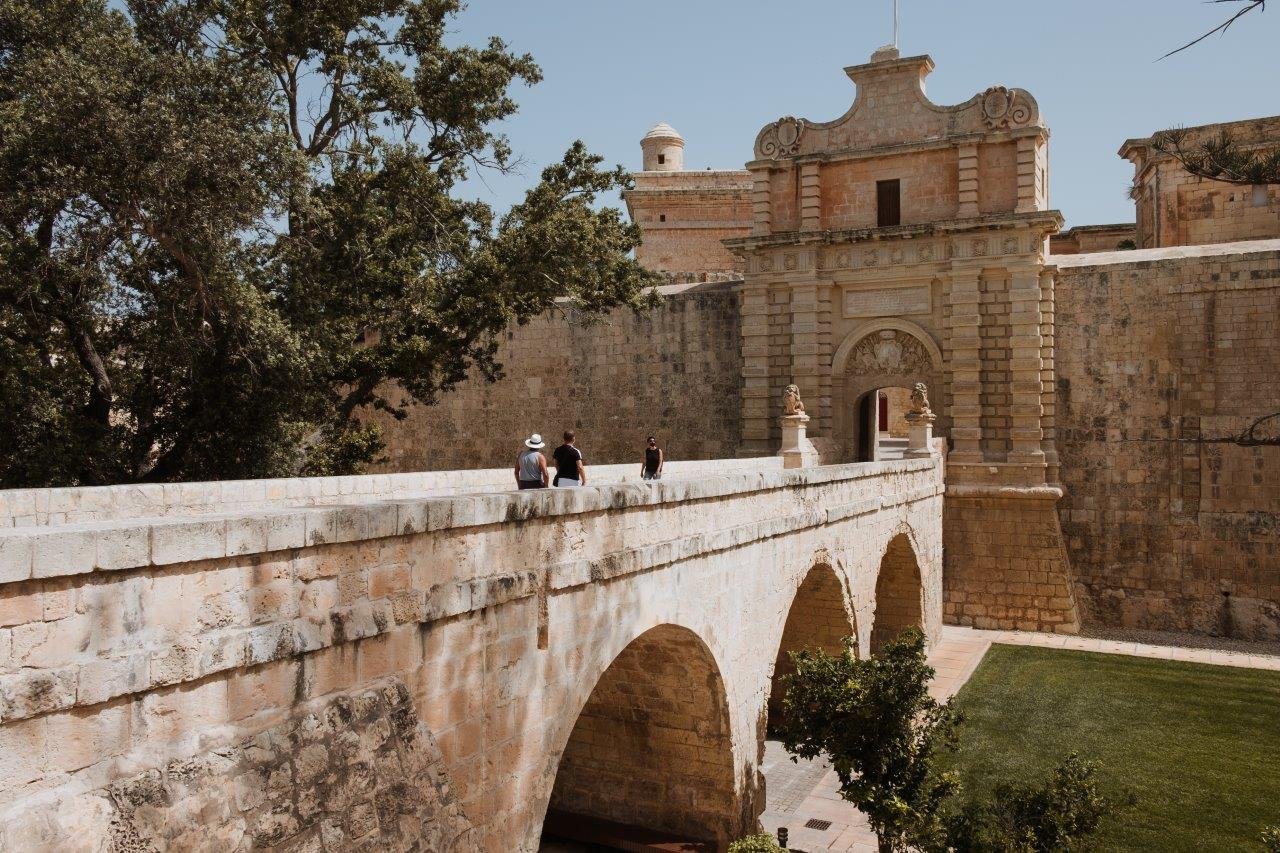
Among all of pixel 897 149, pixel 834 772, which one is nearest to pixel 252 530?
pixel 834 772

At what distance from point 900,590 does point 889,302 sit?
5.95 metres

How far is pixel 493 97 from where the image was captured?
14875mm

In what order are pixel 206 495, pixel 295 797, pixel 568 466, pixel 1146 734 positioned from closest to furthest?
pixel 295 797, pixel 206 495, pixel 568 466, pixel 1146 734

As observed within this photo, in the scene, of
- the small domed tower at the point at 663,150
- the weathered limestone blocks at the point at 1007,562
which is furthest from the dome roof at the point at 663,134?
the weathered limestone blocks at the point at 1007,562

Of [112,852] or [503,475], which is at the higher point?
[503,475]

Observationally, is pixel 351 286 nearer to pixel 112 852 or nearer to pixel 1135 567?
pixel 112 852

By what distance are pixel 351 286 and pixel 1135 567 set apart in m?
14.4

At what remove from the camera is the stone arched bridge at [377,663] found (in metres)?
3.46

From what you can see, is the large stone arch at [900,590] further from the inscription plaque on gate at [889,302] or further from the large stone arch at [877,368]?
the inscription plaque on gate at [889,302]

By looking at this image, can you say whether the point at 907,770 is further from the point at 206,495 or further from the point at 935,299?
the point at 935,299

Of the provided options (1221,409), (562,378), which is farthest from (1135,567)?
(562,378)

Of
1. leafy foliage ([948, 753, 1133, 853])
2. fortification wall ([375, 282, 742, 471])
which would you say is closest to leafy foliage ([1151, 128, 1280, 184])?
leafy foliage ([948, 753, 1133, 853])

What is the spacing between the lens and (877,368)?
64.3 feet

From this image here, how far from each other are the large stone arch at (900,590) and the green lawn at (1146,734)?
4.53 ft
